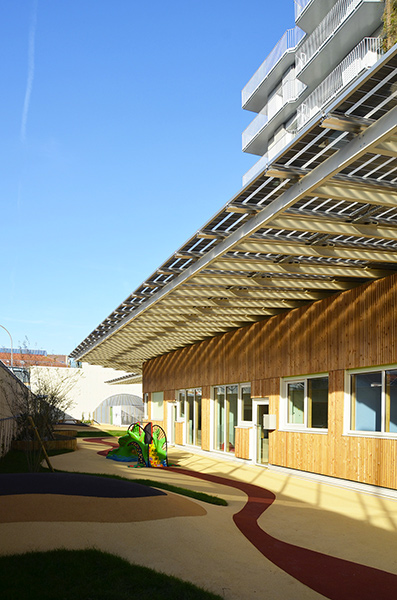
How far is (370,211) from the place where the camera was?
849 cm

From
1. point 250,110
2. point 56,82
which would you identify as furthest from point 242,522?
point 250,110

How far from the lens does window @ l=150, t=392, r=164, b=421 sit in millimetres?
28844

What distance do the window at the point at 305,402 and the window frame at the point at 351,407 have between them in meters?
1.06

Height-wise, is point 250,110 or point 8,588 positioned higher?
point 250,110

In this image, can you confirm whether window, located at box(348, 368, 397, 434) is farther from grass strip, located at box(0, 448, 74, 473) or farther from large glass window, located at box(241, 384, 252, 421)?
grass strip, located at box(0, 448, 74, 473)

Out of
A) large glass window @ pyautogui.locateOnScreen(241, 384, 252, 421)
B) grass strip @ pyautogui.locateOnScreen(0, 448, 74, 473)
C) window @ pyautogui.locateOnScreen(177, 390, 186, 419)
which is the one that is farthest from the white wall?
large glass window @ pyautogui.locateOnScreen(241, 384, 252, 421)

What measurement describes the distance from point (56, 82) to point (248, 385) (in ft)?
34.5

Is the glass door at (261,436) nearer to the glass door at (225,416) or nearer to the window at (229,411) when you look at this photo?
the window at (229,411)

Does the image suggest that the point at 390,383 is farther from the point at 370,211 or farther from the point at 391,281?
the point at 370,211

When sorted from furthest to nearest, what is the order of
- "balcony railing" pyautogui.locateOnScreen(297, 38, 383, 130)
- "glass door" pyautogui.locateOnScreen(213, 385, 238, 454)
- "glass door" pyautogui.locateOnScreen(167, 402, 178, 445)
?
"glass door" pyautogui.locateOnScreen(167, 402, 178, 445) → "balcony railing" pyautogui.locateOnScreen(297, 38, 383, 130) → "glass door" pyautogui.locateOnScreen(213, 385, 238, 454)

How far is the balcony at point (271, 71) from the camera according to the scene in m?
30.1

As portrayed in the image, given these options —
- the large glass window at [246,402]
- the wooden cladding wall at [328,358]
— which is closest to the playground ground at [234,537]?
the wooden cladding wall at [328,358]

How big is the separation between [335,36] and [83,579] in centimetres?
2404

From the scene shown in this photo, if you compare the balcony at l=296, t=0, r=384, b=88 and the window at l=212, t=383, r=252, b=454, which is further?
the balcony at l=296, t=0, r=384, b=88
